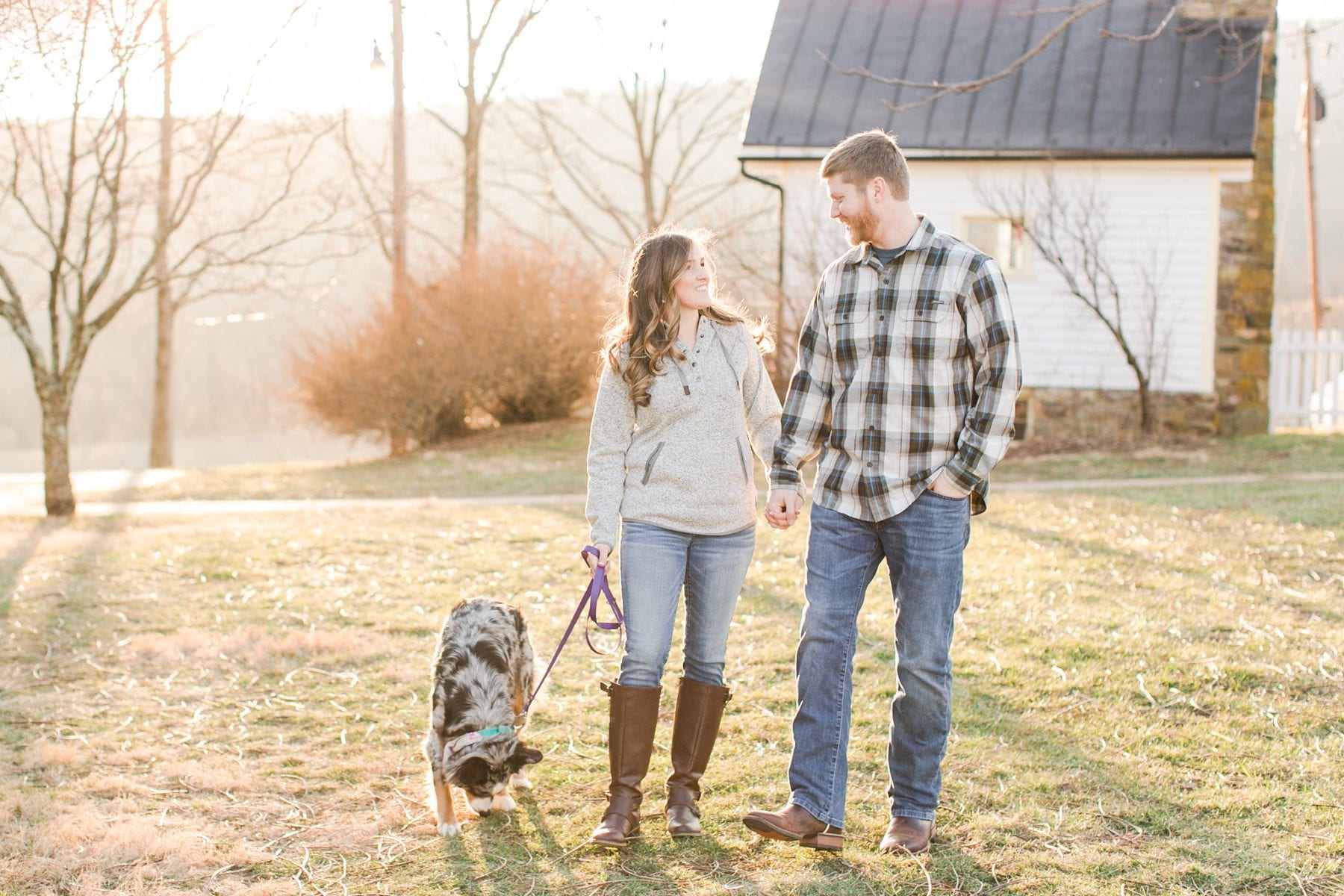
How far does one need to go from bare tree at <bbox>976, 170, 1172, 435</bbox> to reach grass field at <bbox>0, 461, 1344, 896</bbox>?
7.39 metres

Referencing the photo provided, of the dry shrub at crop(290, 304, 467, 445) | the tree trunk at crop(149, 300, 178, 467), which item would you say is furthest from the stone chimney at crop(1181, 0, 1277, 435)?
the tree trunk at crop(149, 300, 178, 467)

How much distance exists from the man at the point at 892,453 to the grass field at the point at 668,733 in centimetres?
32

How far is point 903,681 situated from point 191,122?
32.6 feet

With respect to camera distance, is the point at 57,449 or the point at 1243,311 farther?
the point at 1243,311

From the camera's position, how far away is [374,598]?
7.61 metres

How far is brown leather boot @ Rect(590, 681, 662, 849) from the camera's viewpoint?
3.88 m

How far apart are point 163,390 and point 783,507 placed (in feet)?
79.2

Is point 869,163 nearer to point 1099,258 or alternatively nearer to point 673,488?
point 673,488

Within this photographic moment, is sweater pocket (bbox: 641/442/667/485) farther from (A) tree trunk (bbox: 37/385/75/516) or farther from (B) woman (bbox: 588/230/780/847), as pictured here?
(A) tree trunk (bbox: 37/385/75/516)

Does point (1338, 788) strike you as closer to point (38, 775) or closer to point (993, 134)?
point (38, 775)

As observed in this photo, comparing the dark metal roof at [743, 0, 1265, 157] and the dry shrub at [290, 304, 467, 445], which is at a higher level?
the dark metal roof at [743, 0, 1265, 157]

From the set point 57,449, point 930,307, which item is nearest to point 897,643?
point 930,307

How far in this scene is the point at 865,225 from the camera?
356 cm

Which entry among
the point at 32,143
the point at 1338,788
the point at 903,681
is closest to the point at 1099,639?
the point at 1338,788
